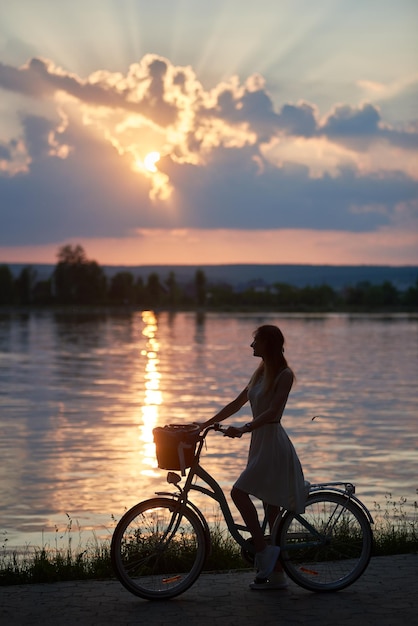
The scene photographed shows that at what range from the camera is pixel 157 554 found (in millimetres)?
7641

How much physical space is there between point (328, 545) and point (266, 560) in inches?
22.5

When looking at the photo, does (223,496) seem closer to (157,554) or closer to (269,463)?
(269,463)

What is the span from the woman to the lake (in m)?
4.89

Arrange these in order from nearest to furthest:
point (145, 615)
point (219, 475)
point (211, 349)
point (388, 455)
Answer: point (145, 615), point (219, 475), point (388, 455), point (211, 349)

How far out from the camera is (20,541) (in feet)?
39.7

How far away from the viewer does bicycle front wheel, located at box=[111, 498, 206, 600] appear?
24.2 ft

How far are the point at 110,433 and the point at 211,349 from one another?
4338 centimetres

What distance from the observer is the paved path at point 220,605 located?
6777 millimetres

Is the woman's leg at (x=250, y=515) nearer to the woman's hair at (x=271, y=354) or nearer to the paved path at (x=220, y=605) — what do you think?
the paved path at (x=220, y=605)

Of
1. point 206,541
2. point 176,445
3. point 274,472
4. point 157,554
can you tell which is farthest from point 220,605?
point 176,445

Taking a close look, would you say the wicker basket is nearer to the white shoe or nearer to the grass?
the white shoe

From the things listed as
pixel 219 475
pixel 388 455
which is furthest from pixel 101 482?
pixel 388 455

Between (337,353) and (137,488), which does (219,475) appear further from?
(337,353)

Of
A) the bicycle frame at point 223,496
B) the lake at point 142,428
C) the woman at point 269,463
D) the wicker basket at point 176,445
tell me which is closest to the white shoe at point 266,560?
the woman at point 269,463
